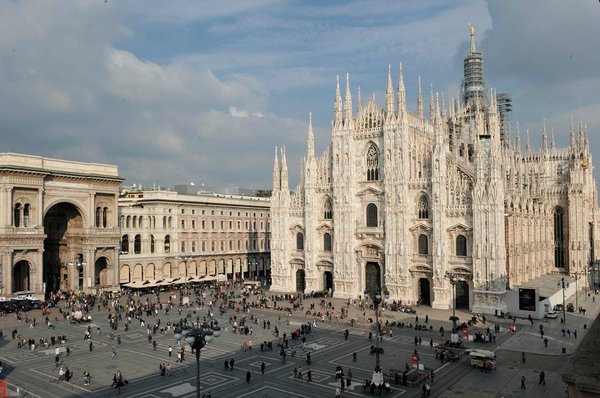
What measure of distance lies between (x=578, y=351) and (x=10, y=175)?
198 ft

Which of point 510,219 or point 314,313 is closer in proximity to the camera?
point 314,313

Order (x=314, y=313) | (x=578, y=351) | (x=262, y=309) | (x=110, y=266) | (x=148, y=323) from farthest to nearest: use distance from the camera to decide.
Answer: (x=110, y=266), (x=262, y=309), (x=314, y=313), (x=148, y=323), (x=578, y=351)

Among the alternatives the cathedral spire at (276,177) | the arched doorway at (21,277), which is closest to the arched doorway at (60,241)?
the arched doorway at (21,277)

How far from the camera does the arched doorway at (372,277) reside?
61969 millimetres

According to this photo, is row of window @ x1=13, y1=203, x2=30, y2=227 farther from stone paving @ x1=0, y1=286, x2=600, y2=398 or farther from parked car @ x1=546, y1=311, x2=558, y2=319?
parked car @ x1=546, y1=311, x2=558, y2=319

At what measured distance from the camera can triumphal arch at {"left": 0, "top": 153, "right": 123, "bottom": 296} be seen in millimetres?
58188

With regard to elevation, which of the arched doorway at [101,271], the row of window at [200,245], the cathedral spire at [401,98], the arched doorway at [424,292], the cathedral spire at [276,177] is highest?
the cathedral spire at [401,98]

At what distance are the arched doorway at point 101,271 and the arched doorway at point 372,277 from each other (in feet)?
109

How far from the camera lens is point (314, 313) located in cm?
5288

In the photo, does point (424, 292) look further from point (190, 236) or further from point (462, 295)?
point (190, 236)

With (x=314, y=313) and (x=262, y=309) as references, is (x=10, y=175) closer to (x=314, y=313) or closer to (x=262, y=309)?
(x=262, y=309)

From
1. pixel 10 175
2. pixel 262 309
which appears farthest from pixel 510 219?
pixel 10 175

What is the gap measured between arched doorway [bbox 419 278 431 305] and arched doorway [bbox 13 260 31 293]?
146ft

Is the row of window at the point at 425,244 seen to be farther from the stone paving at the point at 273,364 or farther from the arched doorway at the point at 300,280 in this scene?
the stone paving at the point at 273,364
